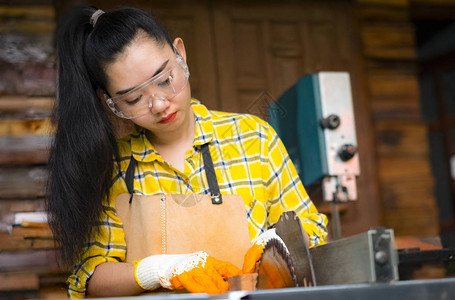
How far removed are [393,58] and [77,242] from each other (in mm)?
3072

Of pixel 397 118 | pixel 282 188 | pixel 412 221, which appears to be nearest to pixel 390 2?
pixel 397 118

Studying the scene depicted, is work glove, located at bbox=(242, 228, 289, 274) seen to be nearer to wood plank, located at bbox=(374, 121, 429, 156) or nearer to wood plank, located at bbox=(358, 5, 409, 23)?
wood plank, located at bbox=(374, 121, 429, 156)

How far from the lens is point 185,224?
5.57 feet

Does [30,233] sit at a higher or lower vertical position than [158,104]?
lower

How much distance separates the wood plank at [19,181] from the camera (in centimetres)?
258

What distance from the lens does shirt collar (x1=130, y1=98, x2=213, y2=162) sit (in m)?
1.77

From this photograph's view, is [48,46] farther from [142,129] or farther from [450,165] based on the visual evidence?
[450,165]

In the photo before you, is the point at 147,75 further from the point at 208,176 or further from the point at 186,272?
the point at 186,272

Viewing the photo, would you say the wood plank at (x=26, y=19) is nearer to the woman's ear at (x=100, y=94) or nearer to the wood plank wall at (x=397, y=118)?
the woman's ear at (x=100, y=94)

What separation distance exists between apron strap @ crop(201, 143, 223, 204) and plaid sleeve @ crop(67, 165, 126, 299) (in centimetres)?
28

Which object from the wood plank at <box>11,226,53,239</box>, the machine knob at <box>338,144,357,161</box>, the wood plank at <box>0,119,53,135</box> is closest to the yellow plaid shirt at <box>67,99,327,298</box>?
the machine knob at <box>338,144,357,161</box>

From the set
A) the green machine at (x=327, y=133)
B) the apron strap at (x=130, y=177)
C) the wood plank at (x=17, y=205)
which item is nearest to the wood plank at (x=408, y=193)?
the green machine at (x=327, y=133)

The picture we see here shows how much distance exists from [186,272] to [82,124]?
1.70 feet

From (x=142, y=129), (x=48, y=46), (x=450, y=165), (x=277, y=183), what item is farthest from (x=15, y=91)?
(x=450, y=165)
